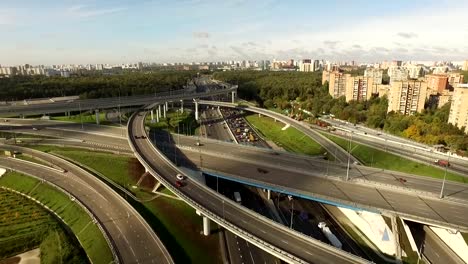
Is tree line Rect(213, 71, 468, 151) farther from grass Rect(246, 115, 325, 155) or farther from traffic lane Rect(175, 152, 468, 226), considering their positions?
traffic lane Rect(175, 152, 468, 226)

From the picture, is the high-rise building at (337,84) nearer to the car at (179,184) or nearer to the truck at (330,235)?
the truck at (330,235)

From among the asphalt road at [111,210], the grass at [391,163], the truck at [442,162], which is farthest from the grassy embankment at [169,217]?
the truck at [442,162]

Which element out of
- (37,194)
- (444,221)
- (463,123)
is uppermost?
(463,123)

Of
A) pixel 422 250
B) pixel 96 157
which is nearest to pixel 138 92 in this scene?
pixel 96 157

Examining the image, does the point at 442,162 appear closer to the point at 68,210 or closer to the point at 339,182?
the point at 339,182

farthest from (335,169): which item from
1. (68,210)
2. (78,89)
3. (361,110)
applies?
(78,89)

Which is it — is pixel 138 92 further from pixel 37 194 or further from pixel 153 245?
pixel 153 245
